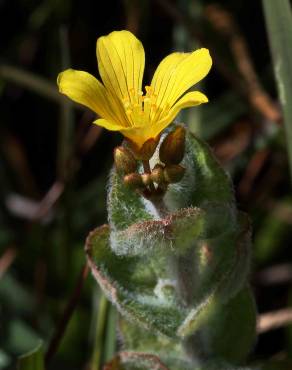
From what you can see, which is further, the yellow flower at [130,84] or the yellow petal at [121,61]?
the yellow petal at [121,61]

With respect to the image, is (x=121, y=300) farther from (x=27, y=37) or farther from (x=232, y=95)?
(x=27, y=37)

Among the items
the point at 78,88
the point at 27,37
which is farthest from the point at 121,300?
the point at 27,37

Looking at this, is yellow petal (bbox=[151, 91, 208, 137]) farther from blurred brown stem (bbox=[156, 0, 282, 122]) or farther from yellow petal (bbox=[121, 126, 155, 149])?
blurred brown stem (bbox=[156, 0, 282, 122])

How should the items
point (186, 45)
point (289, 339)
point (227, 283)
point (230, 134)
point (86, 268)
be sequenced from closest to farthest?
point (227, 283) → point (86, 268) → point (289, 339) → point (186, 45) → point (230, 134)

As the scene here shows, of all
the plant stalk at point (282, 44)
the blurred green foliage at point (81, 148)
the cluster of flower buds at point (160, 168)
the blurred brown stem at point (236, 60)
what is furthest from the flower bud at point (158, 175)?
the blurred brown stem at point (236, 60)

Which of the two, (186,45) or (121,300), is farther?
(186,45)

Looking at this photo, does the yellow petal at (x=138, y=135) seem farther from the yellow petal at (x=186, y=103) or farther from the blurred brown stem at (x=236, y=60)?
the blurred brown stem at (x=236, y=60)

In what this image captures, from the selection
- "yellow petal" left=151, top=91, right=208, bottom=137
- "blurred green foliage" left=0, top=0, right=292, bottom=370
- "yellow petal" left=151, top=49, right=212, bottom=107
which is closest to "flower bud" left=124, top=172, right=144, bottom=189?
"yellow petal" left=151, top=91, right=208, bottom=137
